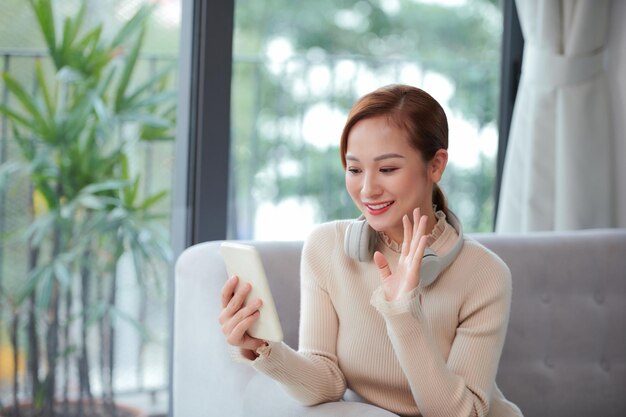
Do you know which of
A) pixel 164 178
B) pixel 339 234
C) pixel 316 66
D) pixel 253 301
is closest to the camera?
pixel 253 301

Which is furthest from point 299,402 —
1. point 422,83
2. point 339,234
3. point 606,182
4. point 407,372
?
point 422,83

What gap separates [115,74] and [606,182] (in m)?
1.60

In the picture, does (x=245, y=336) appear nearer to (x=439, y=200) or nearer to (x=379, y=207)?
(x=379, y=207)

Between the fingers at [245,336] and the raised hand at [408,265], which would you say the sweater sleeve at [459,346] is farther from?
the fingers at [245,336]

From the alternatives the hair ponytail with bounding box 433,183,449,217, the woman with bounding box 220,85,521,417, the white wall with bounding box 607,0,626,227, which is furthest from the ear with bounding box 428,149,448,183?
the white wall with bounding box 607,0,626,227

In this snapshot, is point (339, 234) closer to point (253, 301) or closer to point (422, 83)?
point (253, 301)

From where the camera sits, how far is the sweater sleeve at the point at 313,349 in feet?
5.26

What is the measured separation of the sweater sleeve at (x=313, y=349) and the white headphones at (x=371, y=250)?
0.26 ft

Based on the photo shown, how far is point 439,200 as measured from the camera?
1884mm

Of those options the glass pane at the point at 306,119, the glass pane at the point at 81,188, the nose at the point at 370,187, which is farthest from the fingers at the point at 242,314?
the glass pane at the point at 306,119

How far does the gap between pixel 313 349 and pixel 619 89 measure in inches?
64.2

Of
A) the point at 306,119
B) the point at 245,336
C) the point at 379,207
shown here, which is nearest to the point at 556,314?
the point at 379,207

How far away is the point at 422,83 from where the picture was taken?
4207 mm

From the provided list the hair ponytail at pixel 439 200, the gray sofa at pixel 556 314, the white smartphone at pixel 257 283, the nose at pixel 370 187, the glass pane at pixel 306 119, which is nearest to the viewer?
the white smartphone at pixel 257 283
